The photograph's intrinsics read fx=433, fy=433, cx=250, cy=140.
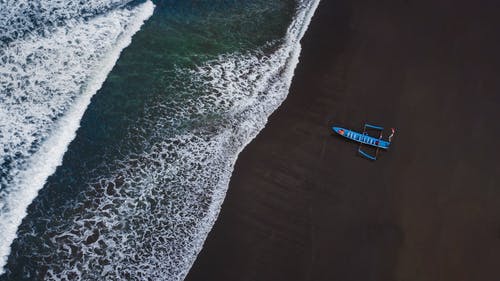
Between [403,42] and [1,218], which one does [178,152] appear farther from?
[403,42]

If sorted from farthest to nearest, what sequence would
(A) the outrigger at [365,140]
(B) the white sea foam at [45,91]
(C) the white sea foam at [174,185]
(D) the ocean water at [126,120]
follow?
(A) the outrigger at [365,140], (B) the white sea foam at [45,91], (D) the ocean water at [126,120], (C) the white sea foam at [174,185]

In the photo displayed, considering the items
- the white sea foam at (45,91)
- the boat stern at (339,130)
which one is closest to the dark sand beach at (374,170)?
the boat stern at (339,130)

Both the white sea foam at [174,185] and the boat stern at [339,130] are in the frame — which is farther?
the boat stern at [339,130]

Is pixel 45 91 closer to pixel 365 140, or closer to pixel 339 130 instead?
pixel 339 130

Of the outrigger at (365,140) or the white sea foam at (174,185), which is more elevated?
the outrigger at (365,140)

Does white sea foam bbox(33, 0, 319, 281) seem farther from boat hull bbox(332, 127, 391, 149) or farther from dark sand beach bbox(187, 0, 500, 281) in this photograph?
boat hull bbox(332, 127, 391, 149)

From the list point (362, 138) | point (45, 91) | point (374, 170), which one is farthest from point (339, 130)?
point (45, 91)

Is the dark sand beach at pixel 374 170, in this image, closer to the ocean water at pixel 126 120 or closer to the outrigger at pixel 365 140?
the outrigger at pixel 365 140
